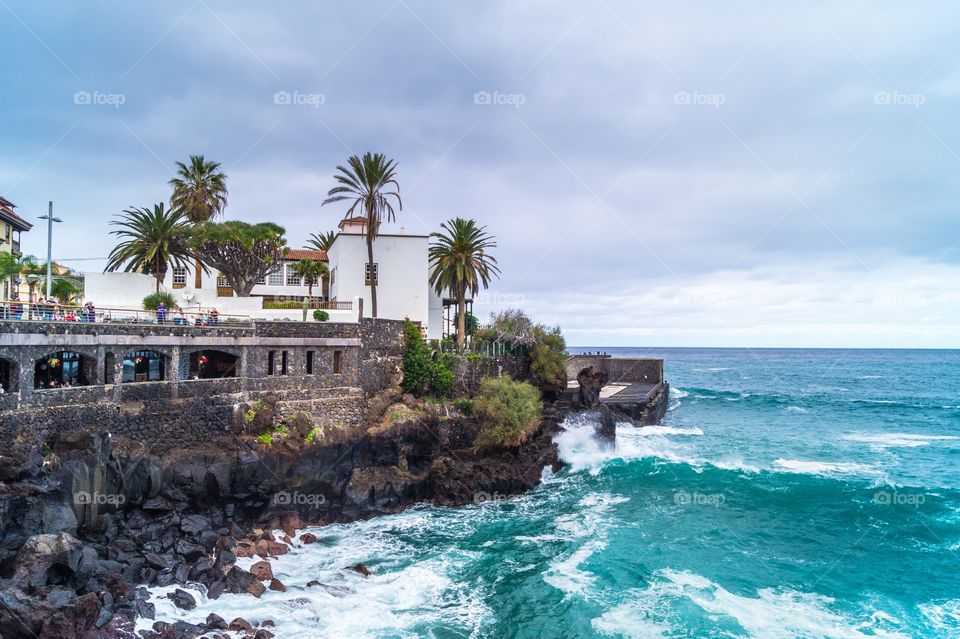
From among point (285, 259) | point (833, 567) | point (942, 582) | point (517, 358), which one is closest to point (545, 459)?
point (517, 358)

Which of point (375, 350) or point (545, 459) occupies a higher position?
point (375, 350)

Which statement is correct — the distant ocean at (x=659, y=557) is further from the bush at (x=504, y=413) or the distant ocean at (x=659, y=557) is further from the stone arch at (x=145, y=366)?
the stone arch at (x=145, y=366)

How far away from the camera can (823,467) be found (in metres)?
41.3

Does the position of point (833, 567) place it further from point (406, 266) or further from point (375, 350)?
point (406, 266)

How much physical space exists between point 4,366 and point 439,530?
21753 millimetres

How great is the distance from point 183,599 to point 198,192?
122 ft

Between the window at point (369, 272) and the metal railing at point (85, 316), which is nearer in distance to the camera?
the metal railing at point (85, 316)

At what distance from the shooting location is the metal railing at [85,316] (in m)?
25.9

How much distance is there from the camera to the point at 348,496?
103 ft

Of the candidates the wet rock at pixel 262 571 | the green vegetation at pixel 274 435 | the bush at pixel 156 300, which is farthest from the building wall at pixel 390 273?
the wet rock at pixel 262 571

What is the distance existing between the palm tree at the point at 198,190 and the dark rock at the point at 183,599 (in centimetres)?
3542

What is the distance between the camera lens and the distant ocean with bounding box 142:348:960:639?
20.0m

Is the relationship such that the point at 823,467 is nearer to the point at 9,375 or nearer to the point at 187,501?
the point at 187,501

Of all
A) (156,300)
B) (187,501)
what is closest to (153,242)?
(156,300)
